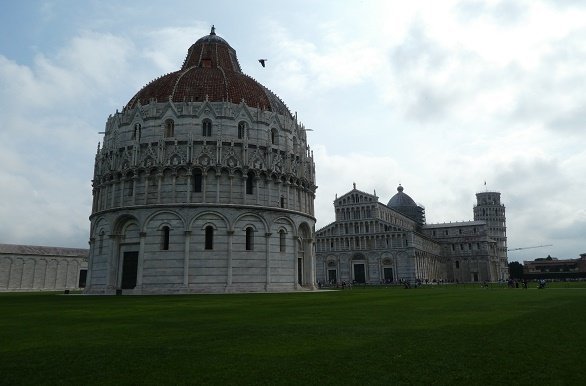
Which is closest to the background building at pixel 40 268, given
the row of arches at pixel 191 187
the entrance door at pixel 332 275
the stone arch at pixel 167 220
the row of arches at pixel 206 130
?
the row of arches at pixel 191 187

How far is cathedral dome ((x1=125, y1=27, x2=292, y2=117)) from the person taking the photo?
4856 cm

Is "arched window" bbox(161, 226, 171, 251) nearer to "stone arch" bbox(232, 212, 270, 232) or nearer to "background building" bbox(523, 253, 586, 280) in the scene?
"stone arch" bbox(232, 212, 270, 232)

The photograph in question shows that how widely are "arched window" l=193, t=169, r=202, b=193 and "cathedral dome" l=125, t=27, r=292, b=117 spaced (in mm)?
8278

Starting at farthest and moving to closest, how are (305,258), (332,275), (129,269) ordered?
(332,275), (305,258), (129,269)

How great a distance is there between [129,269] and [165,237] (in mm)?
4735

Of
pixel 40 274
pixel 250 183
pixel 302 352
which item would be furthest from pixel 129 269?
pixel 40 274

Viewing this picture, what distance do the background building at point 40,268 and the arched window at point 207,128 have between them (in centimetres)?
5275

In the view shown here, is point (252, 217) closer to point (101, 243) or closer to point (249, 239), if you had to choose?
point (249, 239)

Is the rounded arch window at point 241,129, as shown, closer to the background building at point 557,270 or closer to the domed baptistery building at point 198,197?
the domed baptistery building at point 198,197

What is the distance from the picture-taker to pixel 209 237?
141 feet

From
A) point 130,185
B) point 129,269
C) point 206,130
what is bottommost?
point 129,269

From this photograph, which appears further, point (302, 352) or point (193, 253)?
point (193, 253)

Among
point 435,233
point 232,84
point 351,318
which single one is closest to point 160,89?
point 232,84

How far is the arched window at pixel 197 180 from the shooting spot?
43816 mm
